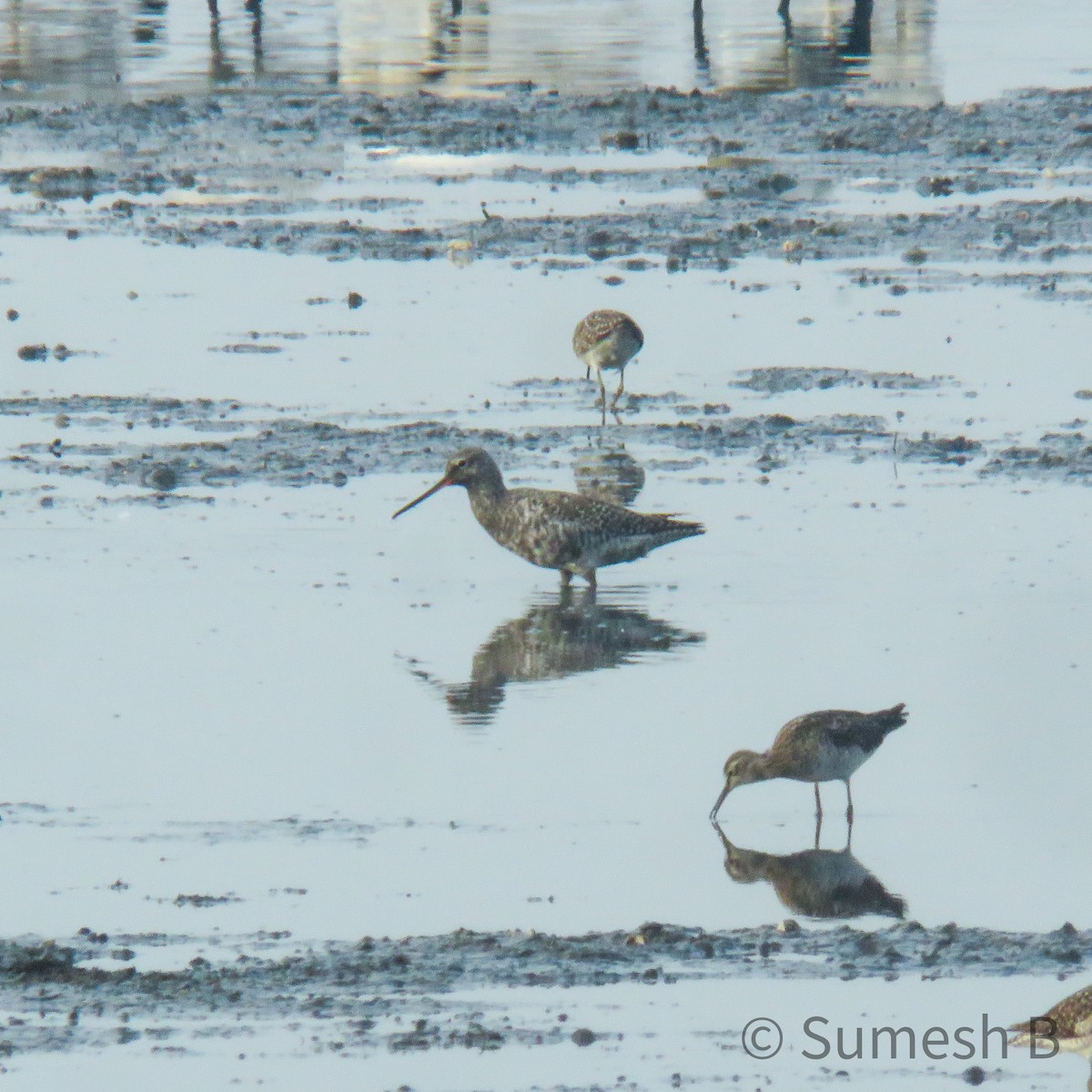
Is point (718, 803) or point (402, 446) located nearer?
point (718, 803)

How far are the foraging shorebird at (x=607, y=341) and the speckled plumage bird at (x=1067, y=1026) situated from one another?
9905 millimetres

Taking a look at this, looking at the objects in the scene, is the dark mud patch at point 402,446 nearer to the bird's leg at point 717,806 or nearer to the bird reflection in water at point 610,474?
the bird reflection in water at point 610,474

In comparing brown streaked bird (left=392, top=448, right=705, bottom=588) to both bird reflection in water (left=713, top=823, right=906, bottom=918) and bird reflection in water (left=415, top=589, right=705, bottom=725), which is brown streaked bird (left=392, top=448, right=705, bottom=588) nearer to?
bird reflection in water (left=415, top=589, right=705, bottom=725)

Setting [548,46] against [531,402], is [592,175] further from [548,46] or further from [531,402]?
[548,46]

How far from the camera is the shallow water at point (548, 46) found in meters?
32.8

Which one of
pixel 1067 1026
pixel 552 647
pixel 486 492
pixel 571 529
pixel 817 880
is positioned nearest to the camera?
pixel 1067 1026

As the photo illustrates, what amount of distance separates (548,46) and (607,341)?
2060 centimetres

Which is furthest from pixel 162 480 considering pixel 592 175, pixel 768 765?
pixel 592 175

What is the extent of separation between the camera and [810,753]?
977 cm

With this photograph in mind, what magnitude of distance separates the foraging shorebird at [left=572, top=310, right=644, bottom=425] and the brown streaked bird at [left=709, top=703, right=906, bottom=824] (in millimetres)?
7099

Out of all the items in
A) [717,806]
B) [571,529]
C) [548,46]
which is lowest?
[717,806]

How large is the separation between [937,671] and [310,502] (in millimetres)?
4600

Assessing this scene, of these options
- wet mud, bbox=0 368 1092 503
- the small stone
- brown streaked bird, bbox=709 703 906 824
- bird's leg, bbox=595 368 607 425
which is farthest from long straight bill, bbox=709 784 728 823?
bird's leg, bbox=595 368 607 425

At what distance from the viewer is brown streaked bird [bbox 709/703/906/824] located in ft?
32.1
